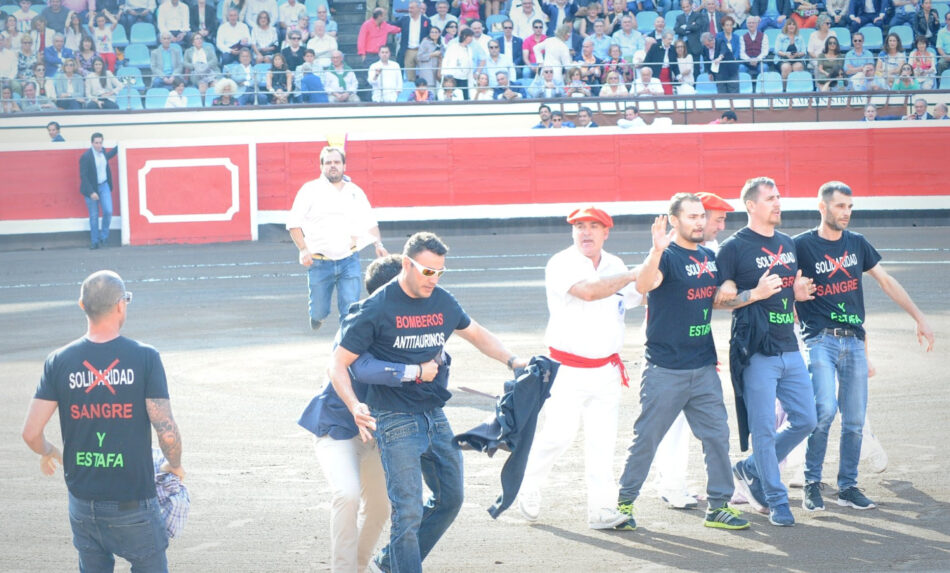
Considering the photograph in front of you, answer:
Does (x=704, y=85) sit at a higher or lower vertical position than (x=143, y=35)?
lower

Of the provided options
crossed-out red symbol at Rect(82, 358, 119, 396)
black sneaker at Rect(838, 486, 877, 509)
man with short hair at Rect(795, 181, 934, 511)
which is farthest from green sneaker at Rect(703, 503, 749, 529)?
crossed-out red symbol at Rect(82, 358, 119, 396)

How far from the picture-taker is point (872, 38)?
24.9 m

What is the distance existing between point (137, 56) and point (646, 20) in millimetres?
10266

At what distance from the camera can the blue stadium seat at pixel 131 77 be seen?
78.8 feet

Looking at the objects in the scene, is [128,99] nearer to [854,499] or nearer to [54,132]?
[54,132]

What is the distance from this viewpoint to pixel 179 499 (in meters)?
5.29

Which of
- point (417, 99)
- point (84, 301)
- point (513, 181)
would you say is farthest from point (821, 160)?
point (84, 301)

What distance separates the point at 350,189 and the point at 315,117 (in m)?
12.8

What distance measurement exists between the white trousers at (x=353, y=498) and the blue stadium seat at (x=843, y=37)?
68.0 ft

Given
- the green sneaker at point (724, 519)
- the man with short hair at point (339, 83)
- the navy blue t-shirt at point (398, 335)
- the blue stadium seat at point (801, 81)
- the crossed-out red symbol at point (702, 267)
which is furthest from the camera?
the man with short hair at point (339, 83)

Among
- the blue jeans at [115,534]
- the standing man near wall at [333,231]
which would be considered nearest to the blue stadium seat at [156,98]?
the standing man near wall at [333,231]

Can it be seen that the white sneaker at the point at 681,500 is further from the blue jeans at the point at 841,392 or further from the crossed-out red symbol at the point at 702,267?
the crossed-out red symbol at the point at 702,267

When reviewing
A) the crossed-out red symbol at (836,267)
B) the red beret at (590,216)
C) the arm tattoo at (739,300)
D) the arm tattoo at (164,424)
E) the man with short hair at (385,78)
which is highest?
the man with short hair at (385,78)

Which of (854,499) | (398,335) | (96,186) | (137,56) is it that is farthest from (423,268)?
(137,56)
